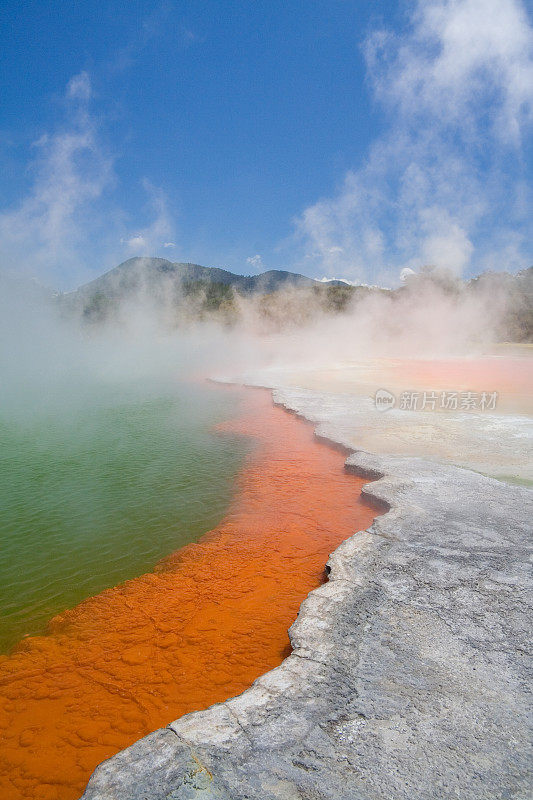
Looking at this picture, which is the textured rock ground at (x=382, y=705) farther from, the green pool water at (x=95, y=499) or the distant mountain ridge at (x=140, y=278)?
the distant mountain ridge at (x=140, y=278)

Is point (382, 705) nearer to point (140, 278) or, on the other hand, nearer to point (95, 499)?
point (95, 499)

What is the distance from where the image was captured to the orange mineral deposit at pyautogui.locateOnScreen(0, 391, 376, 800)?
71.8 inches

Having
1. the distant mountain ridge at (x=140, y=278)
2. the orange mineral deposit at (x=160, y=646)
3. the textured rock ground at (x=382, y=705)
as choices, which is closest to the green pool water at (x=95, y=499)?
the orange mineral deposit at (x=160, y=646)

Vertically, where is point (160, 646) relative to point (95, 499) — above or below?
below

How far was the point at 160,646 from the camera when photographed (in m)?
2.37

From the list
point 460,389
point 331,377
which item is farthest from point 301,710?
point 331,377

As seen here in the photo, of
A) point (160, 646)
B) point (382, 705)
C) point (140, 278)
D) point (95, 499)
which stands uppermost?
point (140, 278)

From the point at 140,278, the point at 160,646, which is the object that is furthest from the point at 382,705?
the point at 140,278

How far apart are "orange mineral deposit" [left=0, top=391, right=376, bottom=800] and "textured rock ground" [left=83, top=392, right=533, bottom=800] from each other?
453mm

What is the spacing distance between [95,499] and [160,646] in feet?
7.84

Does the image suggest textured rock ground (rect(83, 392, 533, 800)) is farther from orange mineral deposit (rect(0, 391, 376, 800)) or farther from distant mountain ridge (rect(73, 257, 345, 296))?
distant mountain ridge (rect(73, 257, 345, 296))

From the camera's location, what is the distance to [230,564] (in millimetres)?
3168

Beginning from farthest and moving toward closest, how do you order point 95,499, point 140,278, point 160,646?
point 140,278 → point 95,499 → point 160,646

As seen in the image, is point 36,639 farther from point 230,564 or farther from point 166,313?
point 166,313
